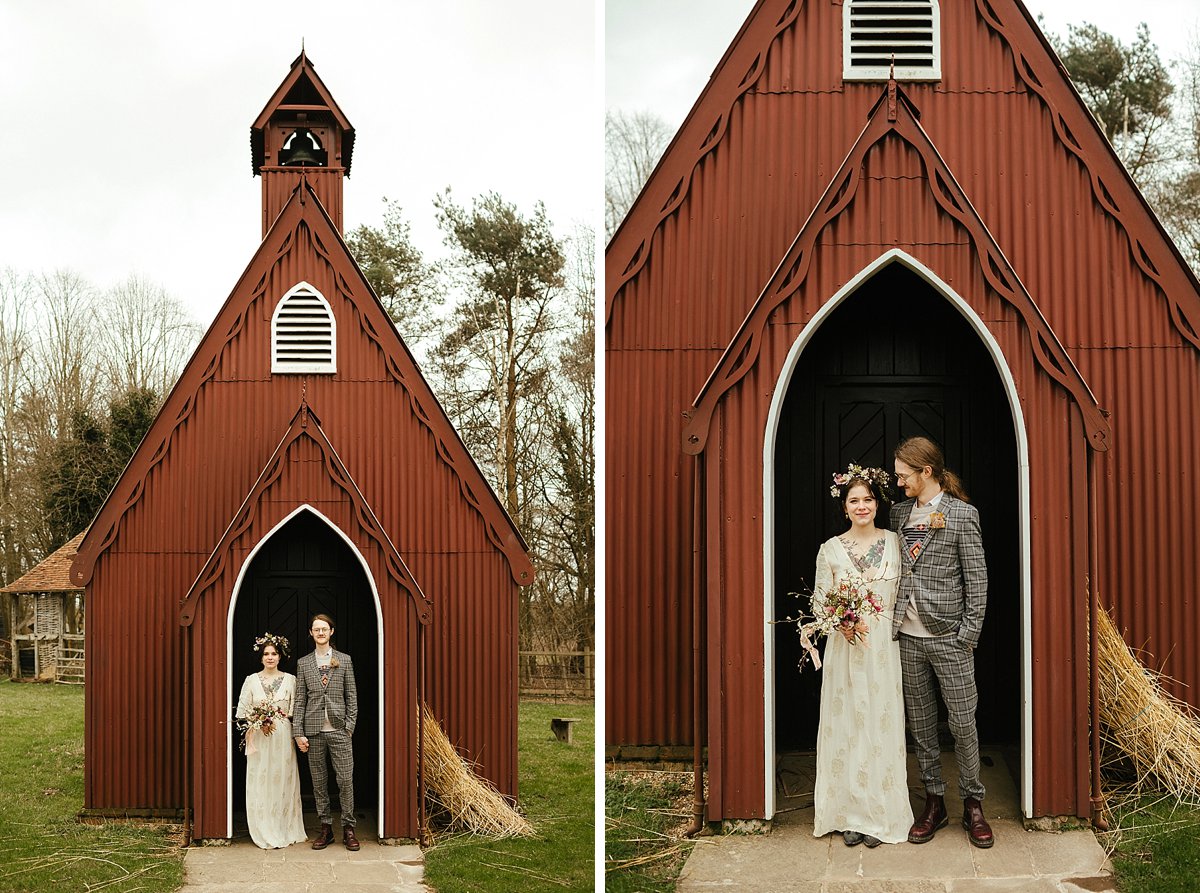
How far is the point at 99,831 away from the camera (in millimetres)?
4480

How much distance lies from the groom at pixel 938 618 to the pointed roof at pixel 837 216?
50 cm

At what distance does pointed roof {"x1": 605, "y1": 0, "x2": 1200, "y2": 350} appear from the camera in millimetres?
4504

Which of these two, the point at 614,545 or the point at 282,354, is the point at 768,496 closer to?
the point at 614,545

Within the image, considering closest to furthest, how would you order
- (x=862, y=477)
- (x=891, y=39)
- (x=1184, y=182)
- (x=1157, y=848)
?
(x=1157, y=848)
(x=862, y=477)
(x=891, y=39)
(x=1184, y=182)

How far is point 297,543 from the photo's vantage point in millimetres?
4891

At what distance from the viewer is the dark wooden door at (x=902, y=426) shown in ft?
14.6

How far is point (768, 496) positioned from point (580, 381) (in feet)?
10.5

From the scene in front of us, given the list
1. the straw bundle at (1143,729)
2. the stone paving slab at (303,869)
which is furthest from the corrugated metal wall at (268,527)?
the straw bundle at (1143,729)

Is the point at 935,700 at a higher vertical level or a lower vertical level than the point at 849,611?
lower

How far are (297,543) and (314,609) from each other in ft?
0.99

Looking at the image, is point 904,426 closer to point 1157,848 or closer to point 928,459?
point 928,459

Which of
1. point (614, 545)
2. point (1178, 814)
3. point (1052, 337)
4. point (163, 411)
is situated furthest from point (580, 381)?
point (1178, 814)

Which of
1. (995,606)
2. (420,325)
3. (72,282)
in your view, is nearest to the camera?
(995,606)

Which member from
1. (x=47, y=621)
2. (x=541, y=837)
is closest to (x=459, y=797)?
(x=541, y=837)
